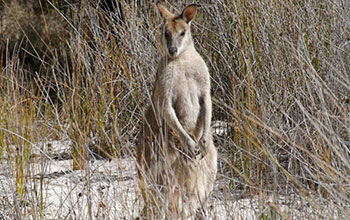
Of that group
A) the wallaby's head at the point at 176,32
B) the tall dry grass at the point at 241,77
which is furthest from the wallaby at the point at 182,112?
the tall dry grass at the point at 241,77

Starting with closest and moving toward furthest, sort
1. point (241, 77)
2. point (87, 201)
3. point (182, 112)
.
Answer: point (87, 201)
point (182, 112)
point (241, 77)

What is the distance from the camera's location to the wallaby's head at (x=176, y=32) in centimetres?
369

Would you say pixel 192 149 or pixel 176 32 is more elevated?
pixel 176 32

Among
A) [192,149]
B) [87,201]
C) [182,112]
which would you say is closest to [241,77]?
[182,112]

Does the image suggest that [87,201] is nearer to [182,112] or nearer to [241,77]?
[182,112]

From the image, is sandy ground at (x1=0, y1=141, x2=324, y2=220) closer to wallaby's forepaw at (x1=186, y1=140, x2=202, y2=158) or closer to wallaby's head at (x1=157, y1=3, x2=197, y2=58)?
wallaby's forepaw at (x1=186, y1=140, x2=202, y2=158)

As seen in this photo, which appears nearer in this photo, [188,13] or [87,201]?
[87,201]

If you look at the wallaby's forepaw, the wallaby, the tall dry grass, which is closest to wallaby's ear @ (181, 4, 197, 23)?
the wallaby

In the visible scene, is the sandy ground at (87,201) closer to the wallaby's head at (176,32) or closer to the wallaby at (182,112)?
the wallaby at (182,112)

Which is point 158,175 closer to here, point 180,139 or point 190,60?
point 180,139

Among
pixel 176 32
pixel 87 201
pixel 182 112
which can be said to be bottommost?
pixel 87 201

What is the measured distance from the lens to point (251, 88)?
418cm

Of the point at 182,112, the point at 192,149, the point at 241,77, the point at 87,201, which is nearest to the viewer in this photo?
the point at 87,201

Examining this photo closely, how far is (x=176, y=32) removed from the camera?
3691 millimetres
